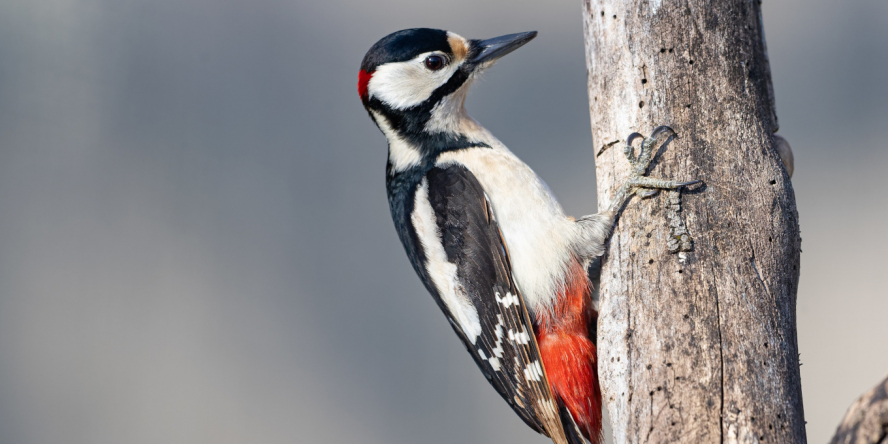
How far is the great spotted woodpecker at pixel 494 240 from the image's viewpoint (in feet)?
4.48

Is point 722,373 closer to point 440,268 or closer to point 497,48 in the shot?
point 440,268

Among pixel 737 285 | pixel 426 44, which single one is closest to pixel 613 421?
pixel 737 285

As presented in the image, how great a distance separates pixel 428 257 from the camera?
1.50 m

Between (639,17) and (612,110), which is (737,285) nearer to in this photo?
(612,110)

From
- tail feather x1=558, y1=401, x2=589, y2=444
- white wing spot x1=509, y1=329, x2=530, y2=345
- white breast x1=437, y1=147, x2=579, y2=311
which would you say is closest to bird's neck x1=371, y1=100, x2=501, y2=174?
white breast x1=437, y1=147, x2=579, y2=311

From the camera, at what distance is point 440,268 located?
149cm

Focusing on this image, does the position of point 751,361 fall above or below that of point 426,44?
below

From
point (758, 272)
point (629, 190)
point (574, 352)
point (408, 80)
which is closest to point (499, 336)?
point (574, 352)

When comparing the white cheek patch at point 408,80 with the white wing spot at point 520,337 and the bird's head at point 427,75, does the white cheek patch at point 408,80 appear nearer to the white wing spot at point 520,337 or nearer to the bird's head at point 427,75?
the bird's head at point 427,75

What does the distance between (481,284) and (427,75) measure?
1.74ft

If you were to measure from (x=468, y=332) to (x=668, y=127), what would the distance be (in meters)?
0.64

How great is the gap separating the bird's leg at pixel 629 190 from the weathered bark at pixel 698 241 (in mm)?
18

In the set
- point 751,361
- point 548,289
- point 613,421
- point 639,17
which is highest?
point 639,17

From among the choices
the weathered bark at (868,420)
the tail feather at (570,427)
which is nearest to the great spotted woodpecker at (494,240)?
the tail feather at (570,427)
